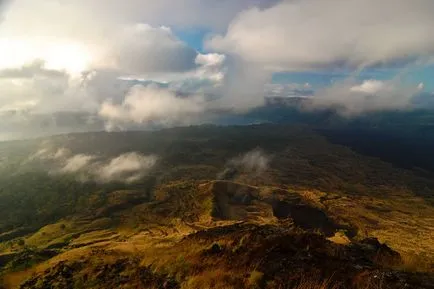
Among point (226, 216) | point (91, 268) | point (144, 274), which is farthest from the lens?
point (226, 216)

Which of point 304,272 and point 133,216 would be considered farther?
point 133,216

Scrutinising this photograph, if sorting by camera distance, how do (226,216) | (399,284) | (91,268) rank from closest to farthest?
1. (399,284)
2. (91,268)
3. (226,216)

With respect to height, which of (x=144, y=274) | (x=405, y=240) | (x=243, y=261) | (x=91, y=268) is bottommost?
(x=405, y=240)

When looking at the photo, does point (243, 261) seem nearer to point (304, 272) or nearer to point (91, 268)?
point (304, 272)

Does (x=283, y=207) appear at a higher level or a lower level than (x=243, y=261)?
lower

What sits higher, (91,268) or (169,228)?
(91,268)

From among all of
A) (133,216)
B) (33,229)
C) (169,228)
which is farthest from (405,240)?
(33,229)

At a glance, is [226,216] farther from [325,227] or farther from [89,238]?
[89,238]

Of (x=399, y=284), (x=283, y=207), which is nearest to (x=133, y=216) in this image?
(x=283, y=207)

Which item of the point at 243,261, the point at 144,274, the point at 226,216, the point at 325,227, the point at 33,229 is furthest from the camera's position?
the point at 33,229
